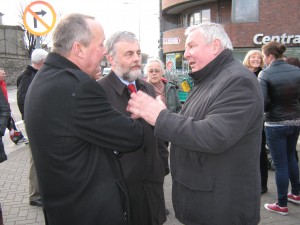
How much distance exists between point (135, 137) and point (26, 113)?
62cm

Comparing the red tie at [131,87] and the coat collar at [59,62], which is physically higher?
the coat collar at [59,62]

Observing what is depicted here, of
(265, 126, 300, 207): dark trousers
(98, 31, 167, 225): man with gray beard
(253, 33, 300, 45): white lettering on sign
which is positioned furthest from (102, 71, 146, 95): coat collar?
(253, 33, 300, 45): white lettering on sign

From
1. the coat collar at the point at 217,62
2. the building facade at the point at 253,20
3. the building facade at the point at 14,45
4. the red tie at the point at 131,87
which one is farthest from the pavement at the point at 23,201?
the building facade at the point at 14,45

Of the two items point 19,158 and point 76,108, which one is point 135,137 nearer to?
point 76,108

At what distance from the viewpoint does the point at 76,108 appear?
63.8 inches

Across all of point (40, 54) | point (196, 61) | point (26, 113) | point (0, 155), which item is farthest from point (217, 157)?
point (40, 54)

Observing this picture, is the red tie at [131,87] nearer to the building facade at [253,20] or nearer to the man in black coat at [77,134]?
the man in black coat at [77,134]

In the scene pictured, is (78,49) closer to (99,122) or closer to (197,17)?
(99,122)

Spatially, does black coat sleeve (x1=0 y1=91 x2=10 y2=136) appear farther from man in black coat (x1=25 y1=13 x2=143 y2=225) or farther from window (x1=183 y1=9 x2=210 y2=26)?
window (x1=183 y1=9 x2=210 y2=26)

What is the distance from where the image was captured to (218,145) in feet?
5.76

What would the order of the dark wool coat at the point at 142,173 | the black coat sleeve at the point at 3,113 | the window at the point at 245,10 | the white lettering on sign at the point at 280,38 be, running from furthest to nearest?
the window at the point at 245,10
the white lettering on sign at the point at 280,38
the black coat sleeve at the point at 3,113
the dark wool coat at the point at 142,173

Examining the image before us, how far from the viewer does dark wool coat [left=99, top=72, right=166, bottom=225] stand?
2494mm

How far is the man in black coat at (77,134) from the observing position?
1.64 metres

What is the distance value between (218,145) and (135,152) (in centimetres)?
92
